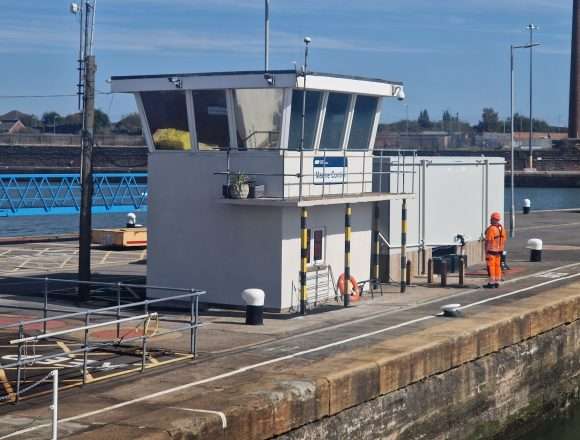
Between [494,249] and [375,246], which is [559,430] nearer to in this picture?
[494,249]

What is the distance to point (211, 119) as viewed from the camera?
72.2 feet

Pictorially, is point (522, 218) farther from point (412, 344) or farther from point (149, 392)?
point (149, 392)

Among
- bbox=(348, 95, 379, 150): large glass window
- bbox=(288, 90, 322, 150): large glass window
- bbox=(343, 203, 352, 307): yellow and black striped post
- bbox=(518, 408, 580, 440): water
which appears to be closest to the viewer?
bbox=(518, 408, 580, 440): water

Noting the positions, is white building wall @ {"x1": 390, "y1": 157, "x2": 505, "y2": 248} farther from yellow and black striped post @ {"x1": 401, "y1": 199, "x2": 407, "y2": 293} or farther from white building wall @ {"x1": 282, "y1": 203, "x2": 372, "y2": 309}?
white building wall @ {"x1": 282, "y1": 203, "x2": 372, "y2": 309}

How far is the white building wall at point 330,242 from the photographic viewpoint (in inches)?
837

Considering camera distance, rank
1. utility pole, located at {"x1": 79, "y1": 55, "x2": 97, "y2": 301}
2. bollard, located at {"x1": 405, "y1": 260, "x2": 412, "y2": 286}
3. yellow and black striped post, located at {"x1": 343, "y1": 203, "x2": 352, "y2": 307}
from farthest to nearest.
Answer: bollard, located at {"x1": 405, "y1": 260, "x2": 412, "y2": 286} < utility pole, located at {"x1": 79, "y1": 55, "x2": 97, "y2": 301} < yellow and black striped post, located at {"x1": 343, "y1": 203, "x2": 352, "y2": 307}

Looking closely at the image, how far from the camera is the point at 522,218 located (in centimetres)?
4900

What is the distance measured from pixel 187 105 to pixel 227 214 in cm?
234

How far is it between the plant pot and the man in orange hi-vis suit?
5.81m

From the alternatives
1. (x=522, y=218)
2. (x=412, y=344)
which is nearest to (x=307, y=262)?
(x=412, y=344)

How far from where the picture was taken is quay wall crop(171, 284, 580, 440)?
13.8 meters

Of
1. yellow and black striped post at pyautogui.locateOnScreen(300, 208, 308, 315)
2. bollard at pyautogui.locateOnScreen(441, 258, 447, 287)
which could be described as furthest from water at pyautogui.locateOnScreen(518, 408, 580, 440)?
yellow and black striped post at pyautogui.locateOnScreen(300, 208, 308, 315)

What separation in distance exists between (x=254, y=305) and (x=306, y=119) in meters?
4.37

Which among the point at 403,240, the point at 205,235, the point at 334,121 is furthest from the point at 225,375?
the point at 403,240
